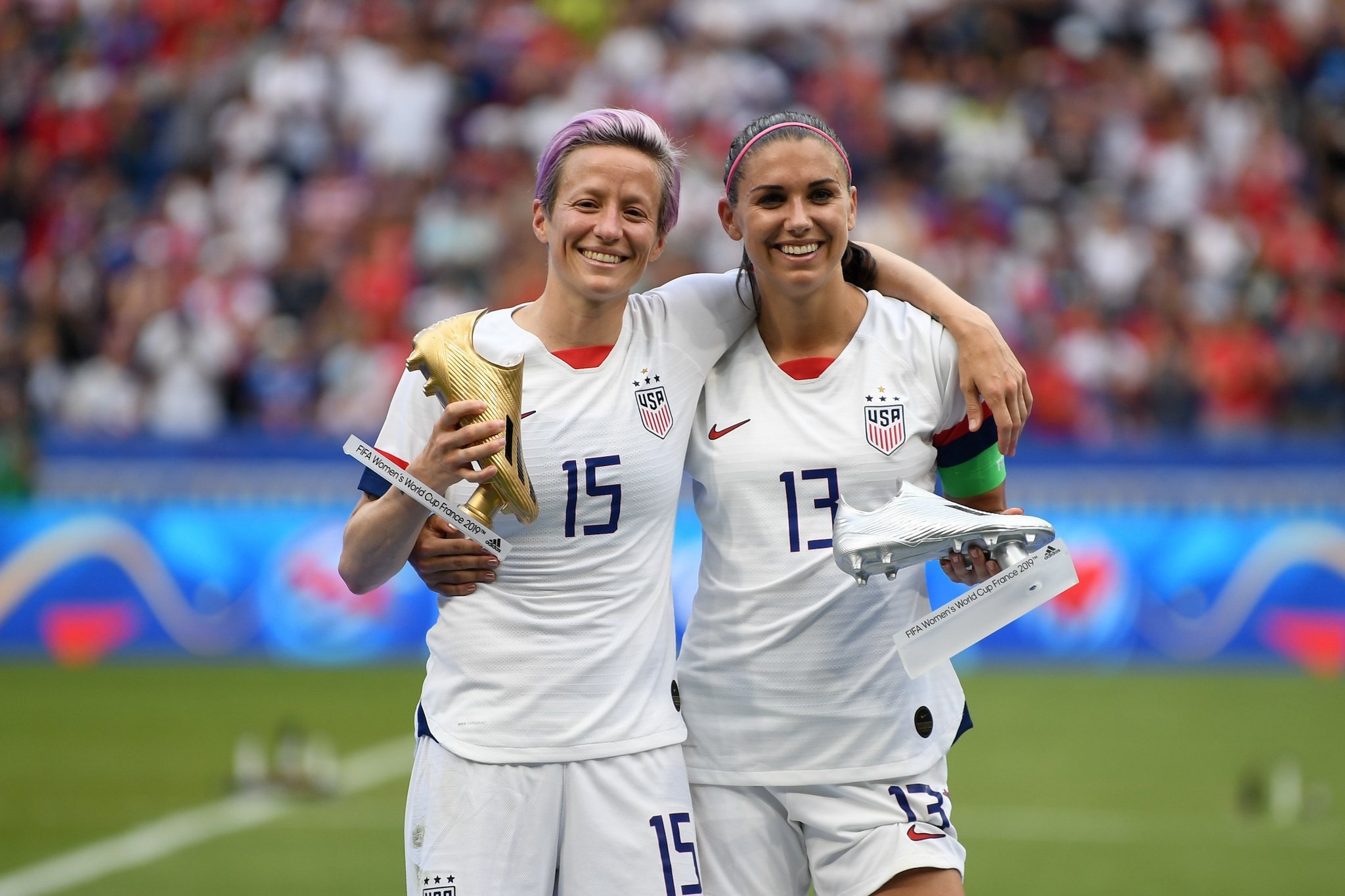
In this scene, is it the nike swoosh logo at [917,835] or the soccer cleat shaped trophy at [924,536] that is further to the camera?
the nike swoosh logo at [917,835]

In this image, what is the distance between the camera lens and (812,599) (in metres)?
3.72

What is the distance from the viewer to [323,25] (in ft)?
54.7

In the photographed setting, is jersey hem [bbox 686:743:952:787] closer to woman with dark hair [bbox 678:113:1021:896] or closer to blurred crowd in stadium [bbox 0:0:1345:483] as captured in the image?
woman with dark hair [bbox 678:113:1021:896]

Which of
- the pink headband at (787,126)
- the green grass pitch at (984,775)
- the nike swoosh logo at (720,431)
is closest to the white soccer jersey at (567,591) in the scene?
the nike swoosh logo at (720,431)

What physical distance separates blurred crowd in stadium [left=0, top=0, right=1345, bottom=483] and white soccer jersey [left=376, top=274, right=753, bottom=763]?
370 inches

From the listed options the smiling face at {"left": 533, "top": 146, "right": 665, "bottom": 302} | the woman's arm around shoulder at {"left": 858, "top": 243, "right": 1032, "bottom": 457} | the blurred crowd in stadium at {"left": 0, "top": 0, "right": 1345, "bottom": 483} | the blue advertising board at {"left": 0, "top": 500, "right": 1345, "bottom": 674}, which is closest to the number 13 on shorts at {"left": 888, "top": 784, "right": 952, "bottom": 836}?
the woman's arm around shoulder at {"left": 858, "top": 243, "right": 1032, "bottom": 457}

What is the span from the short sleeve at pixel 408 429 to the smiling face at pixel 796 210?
80cm

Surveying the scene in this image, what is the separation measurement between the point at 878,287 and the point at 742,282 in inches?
13.3

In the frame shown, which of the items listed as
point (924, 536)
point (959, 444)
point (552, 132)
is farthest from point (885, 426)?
point (552, 132)

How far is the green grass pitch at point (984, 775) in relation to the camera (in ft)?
24.2

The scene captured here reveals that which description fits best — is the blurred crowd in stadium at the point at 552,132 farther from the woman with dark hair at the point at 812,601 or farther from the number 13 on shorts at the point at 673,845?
the number 13 on shorts at the point at 673,845

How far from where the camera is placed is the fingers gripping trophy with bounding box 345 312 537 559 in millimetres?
3275

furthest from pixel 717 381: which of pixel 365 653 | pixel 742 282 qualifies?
pixel 365 653

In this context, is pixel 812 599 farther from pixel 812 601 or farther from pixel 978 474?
pixel 978 474
